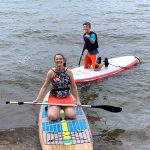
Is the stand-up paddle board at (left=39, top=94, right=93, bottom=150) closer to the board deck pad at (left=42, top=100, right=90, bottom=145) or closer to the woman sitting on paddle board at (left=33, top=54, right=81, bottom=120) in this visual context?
the board deck pad at (left=42, top=100, right=90, bottom=145)

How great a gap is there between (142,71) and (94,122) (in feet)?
14.2

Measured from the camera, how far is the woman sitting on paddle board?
7797 millimetres

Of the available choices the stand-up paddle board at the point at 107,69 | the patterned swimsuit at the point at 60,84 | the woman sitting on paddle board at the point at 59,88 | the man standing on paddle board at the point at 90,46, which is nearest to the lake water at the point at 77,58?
the stand-up paddle board at the point at 107,69

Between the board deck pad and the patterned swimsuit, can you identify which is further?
the patterned swimsuit

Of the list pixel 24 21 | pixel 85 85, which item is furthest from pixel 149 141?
pixel 24 21

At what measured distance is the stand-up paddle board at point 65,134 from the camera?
274 inches

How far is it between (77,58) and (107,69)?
2.01 metres

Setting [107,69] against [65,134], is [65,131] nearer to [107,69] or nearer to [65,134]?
[65,134]

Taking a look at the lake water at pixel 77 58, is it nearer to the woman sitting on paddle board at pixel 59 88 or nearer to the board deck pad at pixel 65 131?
the board deck pad at pixel 65 131

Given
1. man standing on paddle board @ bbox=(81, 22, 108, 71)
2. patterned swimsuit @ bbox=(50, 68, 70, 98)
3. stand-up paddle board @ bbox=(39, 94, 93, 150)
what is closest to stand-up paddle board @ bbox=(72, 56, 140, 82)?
man standing on paddle board @ bbox=(81, 22, 108, 71)

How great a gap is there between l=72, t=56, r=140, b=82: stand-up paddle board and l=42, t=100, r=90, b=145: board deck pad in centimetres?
367

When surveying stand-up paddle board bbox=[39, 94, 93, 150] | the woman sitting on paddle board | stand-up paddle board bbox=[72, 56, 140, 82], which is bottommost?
stand-up paddle board bbox=[39, 94, 93, 150]

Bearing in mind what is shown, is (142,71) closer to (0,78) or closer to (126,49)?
(126,49)

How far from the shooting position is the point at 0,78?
11680 millimetres
